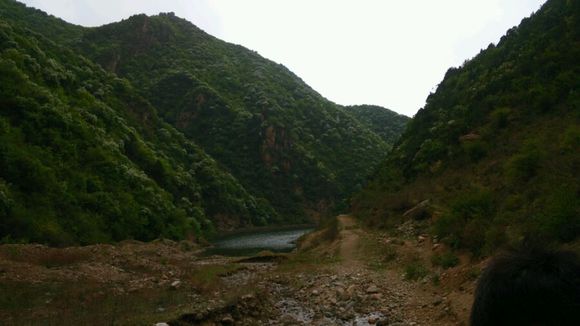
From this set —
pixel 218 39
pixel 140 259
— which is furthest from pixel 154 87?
pixel 140 259

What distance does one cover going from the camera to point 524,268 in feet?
8.25

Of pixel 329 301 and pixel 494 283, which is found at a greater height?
pixel 494 283

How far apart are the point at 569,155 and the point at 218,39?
120366 mm

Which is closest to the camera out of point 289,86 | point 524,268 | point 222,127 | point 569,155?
point 524,268

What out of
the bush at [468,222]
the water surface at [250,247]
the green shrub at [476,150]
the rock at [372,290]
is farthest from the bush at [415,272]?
the water surface at [250,247]

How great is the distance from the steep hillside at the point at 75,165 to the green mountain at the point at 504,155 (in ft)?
58.6

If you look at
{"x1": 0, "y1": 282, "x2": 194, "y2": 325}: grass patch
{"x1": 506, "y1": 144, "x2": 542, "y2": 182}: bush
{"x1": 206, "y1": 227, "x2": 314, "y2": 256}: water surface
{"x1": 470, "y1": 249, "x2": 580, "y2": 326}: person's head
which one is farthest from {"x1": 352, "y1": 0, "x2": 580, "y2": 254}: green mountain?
{"x1": 0, "y1": 282, "x2": 194, "y2": 325}: grass patch

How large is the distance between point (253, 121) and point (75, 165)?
53.5m

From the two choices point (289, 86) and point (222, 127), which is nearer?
point (222, 127)

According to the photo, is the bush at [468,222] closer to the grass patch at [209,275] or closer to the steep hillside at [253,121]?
the grass patch at [209,275]

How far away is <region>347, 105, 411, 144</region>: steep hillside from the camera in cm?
10431

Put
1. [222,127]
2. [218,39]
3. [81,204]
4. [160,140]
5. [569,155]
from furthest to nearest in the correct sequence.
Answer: [218,39] → [222,127] → [160,140] → [81,204] → [569,155]

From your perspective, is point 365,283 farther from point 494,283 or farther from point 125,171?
point 125,171

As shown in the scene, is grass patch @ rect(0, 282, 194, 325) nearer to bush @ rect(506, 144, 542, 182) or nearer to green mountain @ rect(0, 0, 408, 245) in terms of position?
green mountain @ rect(0, 0, 408, 245)
